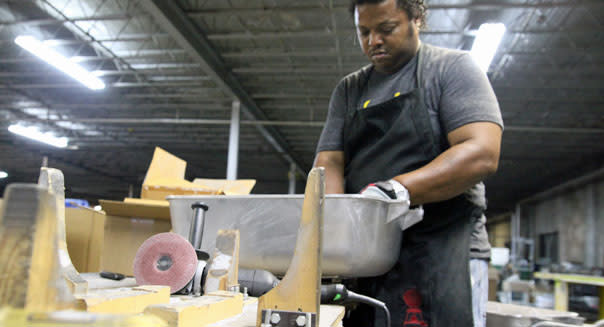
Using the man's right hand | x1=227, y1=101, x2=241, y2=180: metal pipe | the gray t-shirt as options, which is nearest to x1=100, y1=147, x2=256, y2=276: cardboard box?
the gray t-shirt

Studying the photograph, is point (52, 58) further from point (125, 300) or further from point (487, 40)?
point (125, 300)

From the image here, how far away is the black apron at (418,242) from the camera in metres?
1.06

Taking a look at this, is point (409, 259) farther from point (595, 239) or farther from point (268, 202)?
point (595, 239)

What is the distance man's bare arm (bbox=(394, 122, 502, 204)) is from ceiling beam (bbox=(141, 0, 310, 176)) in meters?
4.79

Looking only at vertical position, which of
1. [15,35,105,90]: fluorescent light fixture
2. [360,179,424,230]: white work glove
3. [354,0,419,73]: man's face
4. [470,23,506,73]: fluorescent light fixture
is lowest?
[360,179,424,230]: white work glove

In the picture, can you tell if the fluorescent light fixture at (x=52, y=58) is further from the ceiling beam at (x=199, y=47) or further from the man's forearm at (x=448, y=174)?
the man's forearm at (x=448, y=174)

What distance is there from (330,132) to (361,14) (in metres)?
0.35

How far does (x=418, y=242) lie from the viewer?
3.78 ft

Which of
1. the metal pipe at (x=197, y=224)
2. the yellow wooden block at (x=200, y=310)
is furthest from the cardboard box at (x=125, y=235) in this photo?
the yellow wooden block at (x=200, y=310)

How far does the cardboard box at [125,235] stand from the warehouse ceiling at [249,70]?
248cm

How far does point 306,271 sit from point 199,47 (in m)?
6.16

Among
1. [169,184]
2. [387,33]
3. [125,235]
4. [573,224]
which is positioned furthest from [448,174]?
[573,224]

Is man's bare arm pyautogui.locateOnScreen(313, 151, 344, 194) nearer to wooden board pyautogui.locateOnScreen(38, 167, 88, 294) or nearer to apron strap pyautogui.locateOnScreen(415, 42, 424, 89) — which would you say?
apron strap pyautogui.locateOnScreen(415, 42, 424, 89)

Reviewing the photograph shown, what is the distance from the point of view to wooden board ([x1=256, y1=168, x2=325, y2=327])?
0.55 meters
